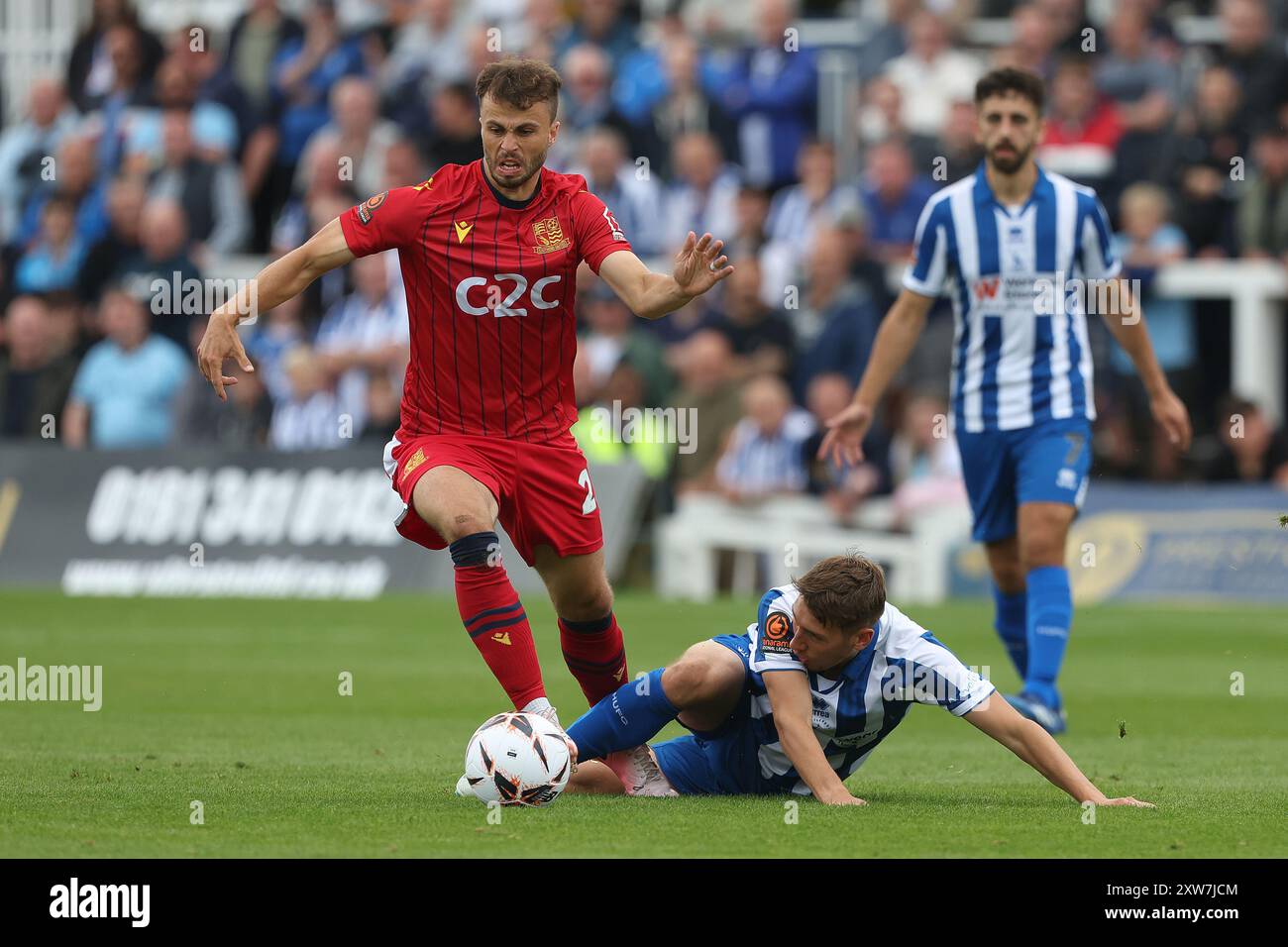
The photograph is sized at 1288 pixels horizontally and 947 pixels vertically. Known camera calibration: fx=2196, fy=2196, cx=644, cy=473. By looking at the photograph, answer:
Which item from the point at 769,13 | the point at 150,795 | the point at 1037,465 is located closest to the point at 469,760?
the point at 150,795

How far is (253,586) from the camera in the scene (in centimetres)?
1786

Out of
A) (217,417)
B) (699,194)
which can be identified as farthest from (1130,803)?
(217,417)

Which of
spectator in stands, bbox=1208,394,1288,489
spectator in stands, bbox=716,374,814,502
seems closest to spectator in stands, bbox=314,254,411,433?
spectator in stands, bbox=716,374,814,502

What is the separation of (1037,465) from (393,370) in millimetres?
9245

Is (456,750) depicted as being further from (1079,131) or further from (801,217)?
(1079,131)

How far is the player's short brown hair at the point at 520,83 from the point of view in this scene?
25.4 ft

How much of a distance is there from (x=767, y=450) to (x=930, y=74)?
4331 millimetres

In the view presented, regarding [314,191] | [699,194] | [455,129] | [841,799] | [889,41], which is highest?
[889,41]

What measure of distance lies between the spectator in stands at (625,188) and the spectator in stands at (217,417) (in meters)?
3.51

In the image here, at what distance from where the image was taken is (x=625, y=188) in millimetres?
18719

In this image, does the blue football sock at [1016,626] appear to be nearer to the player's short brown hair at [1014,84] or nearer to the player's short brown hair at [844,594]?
the player's short brown hair at [1014,84]
